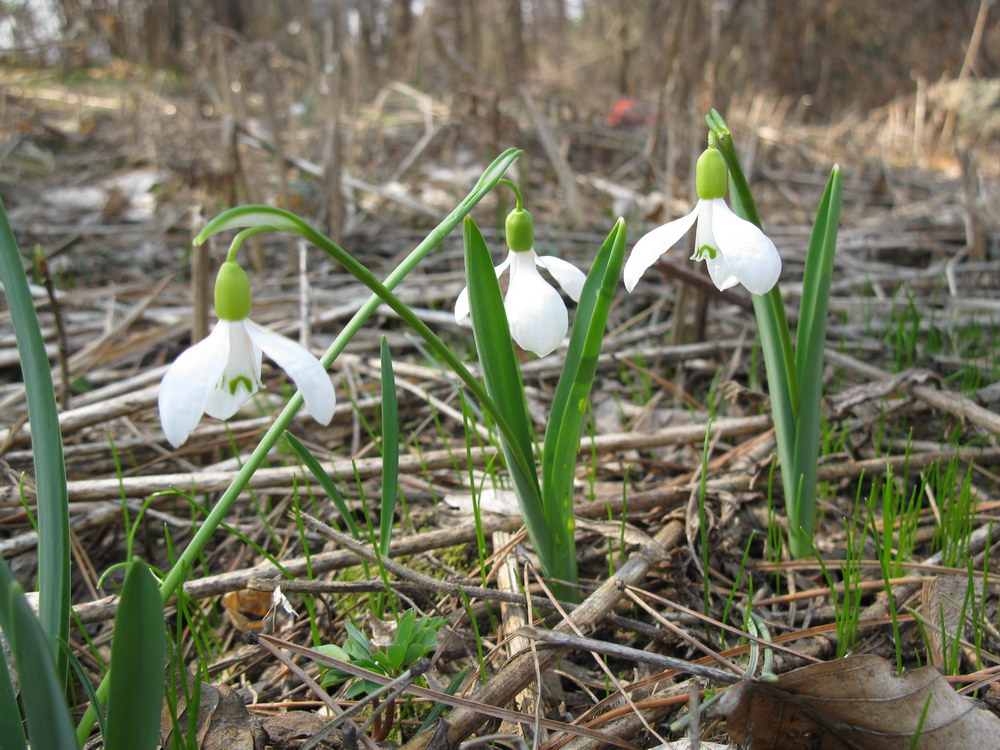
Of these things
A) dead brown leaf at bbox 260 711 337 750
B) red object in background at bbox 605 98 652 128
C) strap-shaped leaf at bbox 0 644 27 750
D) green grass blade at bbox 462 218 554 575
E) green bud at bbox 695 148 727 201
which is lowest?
dead brown leaf at bbox 260 711 337 750

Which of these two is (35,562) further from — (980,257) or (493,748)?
(980,257)

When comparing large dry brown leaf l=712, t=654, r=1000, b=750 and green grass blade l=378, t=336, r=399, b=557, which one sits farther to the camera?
green grass blade l=378, t=336, r=399, b=557

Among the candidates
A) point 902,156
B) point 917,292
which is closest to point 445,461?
point 917,292

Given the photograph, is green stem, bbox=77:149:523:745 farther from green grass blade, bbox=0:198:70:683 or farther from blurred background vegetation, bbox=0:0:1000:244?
blurred background vegetation, bbox=0:0:1000:244

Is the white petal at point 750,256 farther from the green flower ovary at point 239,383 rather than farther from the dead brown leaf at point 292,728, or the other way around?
the dead brown leaf at point 292,728

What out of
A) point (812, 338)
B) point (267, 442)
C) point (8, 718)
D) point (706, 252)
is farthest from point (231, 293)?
point (812, 338)

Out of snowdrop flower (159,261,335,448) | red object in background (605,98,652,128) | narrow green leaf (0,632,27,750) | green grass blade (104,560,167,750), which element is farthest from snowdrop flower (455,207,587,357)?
red object in background (605,98,652,128)

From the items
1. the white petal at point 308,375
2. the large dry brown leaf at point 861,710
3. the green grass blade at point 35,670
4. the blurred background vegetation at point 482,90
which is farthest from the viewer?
the blurred background vegetation at point 482,90

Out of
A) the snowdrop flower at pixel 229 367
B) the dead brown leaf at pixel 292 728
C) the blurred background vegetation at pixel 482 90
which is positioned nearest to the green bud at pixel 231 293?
the snowdrop flower at pixel 229 367
